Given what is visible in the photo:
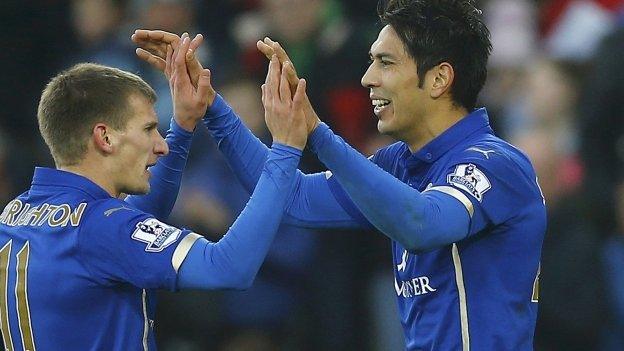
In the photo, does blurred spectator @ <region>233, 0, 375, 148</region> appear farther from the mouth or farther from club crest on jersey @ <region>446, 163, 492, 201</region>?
club crest on jersey @ <region>446, 163, 492, 201</region>

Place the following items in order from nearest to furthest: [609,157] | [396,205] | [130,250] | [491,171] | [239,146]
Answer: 1. [130,250]
2. [396,205]
3. [491,171]
4. [239,146]
5. [609,157]

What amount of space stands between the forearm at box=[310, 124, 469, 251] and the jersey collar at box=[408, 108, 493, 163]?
0.40 m

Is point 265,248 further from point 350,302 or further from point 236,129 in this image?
point 350,302

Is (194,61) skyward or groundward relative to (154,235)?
skyward

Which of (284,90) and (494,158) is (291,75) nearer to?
(284,90)

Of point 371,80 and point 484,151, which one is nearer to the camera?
point 484,151

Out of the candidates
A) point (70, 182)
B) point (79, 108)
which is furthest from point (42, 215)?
point (79, 108)

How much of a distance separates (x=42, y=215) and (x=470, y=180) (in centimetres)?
135

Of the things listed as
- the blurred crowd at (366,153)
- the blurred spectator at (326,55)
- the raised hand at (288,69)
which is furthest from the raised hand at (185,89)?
the blurred spectator at (326,55)

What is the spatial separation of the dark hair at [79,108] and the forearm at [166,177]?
446mm

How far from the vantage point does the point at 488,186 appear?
4105 millimetres

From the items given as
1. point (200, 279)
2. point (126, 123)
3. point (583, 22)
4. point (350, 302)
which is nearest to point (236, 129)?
point (126, 123)

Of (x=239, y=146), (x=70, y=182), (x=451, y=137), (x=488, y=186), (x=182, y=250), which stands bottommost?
(x=182, y=250)

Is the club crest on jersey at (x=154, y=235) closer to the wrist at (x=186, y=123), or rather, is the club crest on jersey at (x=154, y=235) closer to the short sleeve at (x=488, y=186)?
the wrist at (x=186, y=123)
